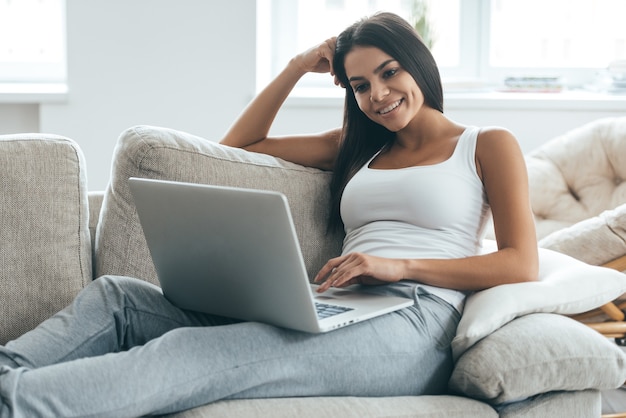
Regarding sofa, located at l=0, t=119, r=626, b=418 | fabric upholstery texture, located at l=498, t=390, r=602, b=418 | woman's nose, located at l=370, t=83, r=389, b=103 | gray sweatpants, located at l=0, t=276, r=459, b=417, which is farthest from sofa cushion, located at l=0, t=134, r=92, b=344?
fabric upholstery texture, located at l=498, t=390, r=602, b=418

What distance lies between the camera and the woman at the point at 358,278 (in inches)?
52.3

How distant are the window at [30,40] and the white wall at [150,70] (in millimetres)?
317

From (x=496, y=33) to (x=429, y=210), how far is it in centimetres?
214

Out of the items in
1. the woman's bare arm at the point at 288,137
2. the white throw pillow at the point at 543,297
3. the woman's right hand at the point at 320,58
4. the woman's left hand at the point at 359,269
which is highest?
the woman's right hand at the point at 320,58

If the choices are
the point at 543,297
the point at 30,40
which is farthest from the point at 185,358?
the point at 30,40

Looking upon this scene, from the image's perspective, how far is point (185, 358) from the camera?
4.45 ft

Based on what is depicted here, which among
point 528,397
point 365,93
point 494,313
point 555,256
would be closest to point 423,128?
point 365,93

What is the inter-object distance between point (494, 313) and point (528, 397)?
160 mm

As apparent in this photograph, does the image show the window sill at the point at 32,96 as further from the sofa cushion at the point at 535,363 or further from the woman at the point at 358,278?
the sofa cushion at the point at 535,363

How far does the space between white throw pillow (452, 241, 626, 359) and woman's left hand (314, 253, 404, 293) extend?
0.16 metres

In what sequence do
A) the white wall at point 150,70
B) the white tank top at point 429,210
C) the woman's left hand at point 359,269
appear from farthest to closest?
the white wall at point 150,70
the white tank top at point 429,210
the woman's left hand at point 359,269

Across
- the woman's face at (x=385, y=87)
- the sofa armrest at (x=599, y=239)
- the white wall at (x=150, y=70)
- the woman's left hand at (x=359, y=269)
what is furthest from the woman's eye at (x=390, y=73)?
the white wall at (x=150, y=70)

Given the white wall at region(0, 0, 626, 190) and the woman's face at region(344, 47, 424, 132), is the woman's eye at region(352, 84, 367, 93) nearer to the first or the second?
the woman's face at region(344, 47, 424, 132)

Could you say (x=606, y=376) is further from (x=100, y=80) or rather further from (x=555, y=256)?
(x=100, y=80)
